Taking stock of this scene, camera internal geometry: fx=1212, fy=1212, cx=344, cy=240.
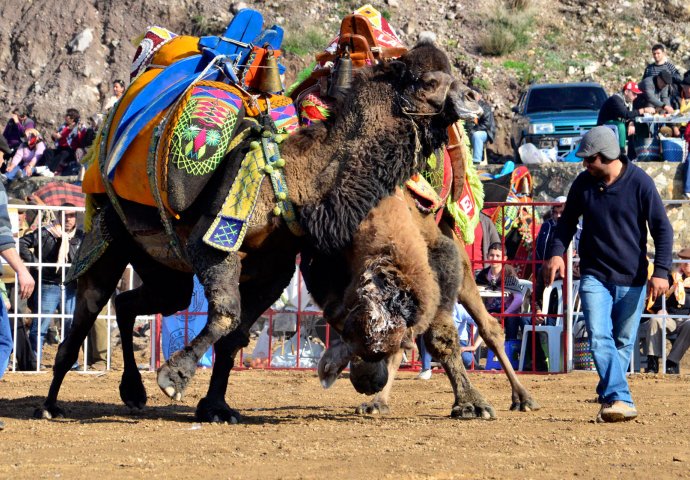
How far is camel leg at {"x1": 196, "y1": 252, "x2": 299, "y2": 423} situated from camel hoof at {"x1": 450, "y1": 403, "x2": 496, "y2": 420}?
4.44 feet

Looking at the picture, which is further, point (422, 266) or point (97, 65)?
point (97, 65)

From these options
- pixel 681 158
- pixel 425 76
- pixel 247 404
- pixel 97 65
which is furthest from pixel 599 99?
pixel 425 76

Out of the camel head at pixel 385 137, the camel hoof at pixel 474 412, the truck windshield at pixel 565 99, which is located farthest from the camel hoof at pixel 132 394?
the truck windshield at pixel 565 99

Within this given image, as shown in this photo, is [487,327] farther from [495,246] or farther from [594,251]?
[495,246]

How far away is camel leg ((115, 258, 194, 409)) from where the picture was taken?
26.8 ft

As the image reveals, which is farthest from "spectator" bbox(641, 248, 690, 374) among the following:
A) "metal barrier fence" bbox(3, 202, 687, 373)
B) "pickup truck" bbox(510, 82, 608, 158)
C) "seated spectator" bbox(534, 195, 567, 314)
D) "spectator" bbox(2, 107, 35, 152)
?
"spectator" bbox(2, 107, 35, 152)

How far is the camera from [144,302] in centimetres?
831

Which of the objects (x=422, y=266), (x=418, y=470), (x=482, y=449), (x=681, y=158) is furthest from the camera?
(x=681, y=158)

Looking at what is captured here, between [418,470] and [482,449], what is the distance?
82 cm

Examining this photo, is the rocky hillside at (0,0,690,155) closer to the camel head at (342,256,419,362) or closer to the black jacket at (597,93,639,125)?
the black jacket at (597,93,639,125)

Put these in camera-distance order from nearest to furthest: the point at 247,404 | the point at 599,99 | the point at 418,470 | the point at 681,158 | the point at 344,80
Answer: the point at 418,470 → the point at 344,80 → the point at 247,404 → the point at 681,158 → the point at 599,99

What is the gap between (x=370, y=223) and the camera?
6.43 m

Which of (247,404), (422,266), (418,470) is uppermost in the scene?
(422,266)

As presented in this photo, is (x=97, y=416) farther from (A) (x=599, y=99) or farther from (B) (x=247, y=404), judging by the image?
(A) (x=599, y=99)
